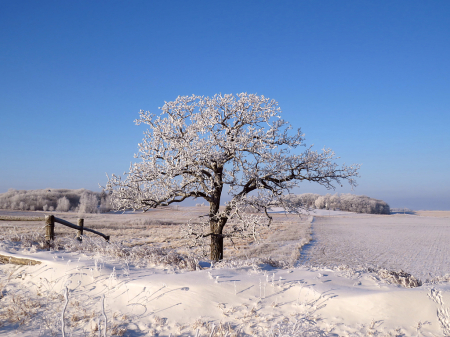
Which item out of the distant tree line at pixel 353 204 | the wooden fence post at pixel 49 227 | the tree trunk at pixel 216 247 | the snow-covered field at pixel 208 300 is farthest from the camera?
the distant tree line at pixel 353 204

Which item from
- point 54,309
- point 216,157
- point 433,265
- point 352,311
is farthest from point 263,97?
point 433,265

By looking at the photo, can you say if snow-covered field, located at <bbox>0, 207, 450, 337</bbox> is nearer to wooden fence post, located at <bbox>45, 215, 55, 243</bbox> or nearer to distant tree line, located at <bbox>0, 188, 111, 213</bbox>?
wooden fence post, located at <bbox>45, 215, 55, 243</bbox>

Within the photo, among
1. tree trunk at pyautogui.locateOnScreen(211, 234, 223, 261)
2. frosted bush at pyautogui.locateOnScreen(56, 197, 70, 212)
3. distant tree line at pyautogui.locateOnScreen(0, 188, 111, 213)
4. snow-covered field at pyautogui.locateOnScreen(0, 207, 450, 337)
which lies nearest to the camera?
snow-covered field at pyautogui.locateOnScreen(0, 207, 450, 337)

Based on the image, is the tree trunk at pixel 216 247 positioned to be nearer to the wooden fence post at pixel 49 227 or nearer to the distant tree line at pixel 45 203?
the wooden fence post at pixel 49 227

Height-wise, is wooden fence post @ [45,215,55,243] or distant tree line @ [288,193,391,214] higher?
wooden fence post @ [45,215,55,243]

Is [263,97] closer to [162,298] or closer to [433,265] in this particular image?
[162,298]

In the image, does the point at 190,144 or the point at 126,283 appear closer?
the point at 126,283

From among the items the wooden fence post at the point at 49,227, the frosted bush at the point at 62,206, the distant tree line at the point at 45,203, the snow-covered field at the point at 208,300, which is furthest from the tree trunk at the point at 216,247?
the frosted bush at the point at 62,206

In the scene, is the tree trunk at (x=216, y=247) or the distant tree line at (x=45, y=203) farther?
the distant tree line at (x=45, y=203)

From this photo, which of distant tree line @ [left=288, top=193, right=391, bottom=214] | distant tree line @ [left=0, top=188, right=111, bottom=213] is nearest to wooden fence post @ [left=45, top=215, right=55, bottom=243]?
distant tree line @ [left=0, top=188, right=111, bottom=213]

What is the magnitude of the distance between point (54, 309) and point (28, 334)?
0.88 metres

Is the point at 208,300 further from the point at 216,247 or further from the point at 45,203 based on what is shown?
the point at 45,203

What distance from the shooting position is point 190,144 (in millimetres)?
11281

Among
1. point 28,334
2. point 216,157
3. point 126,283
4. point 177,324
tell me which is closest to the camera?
point 28,334
